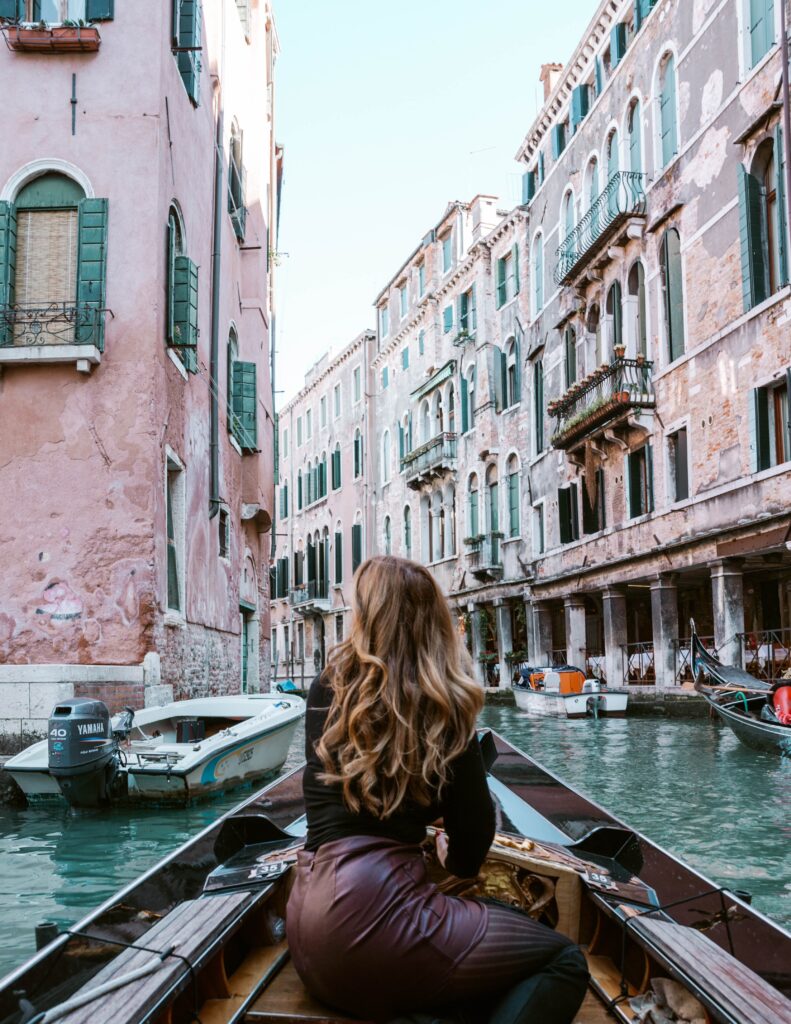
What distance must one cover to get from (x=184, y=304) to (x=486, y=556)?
16575 mm

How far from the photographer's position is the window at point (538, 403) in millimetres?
23688

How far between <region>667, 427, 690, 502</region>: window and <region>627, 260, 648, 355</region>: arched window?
214cm

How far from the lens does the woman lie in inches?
75.1

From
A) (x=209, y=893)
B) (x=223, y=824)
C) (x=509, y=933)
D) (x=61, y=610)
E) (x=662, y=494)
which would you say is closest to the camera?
(x=509, y=933)

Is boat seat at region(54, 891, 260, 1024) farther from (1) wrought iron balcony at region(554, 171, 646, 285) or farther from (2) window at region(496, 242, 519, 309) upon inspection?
(2) window at region(496, 242, 519, 309)

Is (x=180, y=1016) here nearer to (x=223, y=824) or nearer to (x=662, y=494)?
(x=223, y=824)

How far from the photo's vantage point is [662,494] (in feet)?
56.0

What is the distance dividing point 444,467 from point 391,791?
26762 millimetres

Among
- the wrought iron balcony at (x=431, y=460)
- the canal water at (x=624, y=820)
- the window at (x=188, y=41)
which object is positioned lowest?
the canal water at (x=624, y=820)

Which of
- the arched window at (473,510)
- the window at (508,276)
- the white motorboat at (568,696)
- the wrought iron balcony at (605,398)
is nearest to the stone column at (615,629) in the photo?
the white motorboat at (568,696)

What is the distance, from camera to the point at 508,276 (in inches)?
1035

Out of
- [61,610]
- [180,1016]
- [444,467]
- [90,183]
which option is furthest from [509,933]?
[444,467]

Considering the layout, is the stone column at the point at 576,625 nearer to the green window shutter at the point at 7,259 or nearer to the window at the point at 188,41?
the window at the point at 188,41

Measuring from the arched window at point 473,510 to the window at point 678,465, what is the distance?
401 inches
